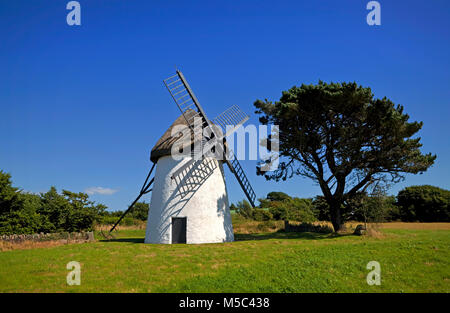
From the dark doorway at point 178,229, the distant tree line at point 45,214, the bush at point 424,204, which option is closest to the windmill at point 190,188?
the dark doorway at point 178,229

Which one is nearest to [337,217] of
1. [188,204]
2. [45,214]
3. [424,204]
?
[188,204]

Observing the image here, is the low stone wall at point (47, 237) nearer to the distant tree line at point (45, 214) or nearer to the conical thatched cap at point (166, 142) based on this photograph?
the distant tree line at point (45, 214)

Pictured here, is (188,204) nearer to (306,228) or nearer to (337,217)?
(337,217)

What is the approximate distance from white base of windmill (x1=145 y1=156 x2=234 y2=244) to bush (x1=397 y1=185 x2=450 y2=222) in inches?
1336

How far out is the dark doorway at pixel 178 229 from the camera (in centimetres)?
1756

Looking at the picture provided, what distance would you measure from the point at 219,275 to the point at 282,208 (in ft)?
88.2

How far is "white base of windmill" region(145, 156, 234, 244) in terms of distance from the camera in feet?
57.7

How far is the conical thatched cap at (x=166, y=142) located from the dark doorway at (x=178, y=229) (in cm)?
433

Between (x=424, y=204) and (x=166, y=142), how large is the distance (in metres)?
38.7

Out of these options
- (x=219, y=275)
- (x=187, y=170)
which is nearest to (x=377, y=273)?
(x=219, y=275)

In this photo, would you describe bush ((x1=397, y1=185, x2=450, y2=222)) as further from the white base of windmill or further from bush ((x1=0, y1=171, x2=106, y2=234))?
bush ((x1=0, y1=171, x2=106, y2=234))

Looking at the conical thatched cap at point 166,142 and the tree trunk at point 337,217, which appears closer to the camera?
the conical thatched cap at point 166,142
